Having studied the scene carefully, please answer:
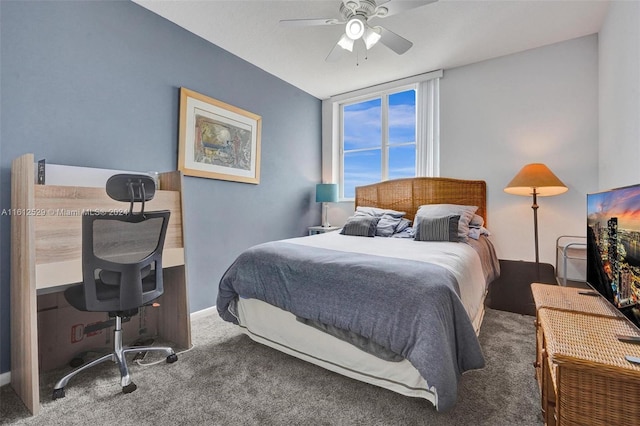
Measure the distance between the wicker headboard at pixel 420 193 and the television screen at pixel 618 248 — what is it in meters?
1.81

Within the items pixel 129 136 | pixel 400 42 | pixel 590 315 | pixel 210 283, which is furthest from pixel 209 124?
pixel 590 315

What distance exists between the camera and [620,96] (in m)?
2.04

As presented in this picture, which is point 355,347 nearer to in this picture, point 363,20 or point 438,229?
point 438,229

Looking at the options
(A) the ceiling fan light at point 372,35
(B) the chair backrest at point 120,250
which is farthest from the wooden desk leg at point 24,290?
(A) the ceiling fan light at point 372,35

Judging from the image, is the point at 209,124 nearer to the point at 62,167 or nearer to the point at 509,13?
the point at 62,167

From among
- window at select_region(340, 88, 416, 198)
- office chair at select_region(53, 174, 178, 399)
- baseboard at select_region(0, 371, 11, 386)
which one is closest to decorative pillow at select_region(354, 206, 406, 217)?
window at select_region(340, 88, 416, 198)

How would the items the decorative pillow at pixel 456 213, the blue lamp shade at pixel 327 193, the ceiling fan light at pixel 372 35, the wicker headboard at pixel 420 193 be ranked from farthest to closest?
the blue lamp shade at pixel 327 193, the wicker headboard at pixel 420 193, the decorative pillow at pixel 456 213, the ceiling fan light at pixel 372 35

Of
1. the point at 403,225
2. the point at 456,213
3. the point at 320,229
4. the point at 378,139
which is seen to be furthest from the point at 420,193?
the point at 320,229

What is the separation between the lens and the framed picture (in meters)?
2.70

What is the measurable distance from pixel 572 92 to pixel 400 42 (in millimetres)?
1982

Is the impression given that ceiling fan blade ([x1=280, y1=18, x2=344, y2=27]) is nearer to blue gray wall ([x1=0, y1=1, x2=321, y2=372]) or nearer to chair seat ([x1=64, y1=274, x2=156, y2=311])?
blue gray wall ([x1=0, y1=1, x2=321, y2=372])

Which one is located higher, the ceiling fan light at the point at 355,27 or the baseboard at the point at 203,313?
the ceiling fan light at the point at 355,27

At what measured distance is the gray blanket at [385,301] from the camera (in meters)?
1.31

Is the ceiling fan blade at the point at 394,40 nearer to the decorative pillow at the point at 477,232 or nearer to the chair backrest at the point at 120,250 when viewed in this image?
the decorative pillow at the point at 477,232
